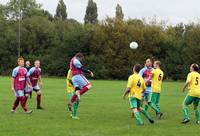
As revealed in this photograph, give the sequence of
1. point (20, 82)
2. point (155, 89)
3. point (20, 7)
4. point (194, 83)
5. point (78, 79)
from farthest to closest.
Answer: point (20, 7) < point (20, 82) < point (155, 89) < point (78, 79) < point (194, 83)

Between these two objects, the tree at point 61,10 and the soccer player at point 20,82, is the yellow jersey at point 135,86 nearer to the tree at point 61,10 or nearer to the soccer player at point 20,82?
the soccer player at point 20,82

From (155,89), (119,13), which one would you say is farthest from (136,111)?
(119,13)

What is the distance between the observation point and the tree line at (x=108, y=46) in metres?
64.5

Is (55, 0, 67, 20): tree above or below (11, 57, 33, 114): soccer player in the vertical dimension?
above

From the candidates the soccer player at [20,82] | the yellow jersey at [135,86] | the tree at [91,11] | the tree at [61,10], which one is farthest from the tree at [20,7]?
the yellow jersey at [135,86]

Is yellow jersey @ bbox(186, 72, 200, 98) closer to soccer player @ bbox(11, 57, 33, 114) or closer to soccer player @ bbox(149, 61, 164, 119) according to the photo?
soccer player @ bbox(149, 61, 164, 119)

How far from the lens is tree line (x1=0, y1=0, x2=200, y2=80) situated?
64.5 meters

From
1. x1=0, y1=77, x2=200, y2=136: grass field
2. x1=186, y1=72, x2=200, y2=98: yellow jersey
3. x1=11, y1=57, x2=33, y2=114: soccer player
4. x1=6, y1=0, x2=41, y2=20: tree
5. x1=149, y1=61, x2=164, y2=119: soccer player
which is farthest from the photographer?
x1=6, y1=0, x2=41, y2=20: tree

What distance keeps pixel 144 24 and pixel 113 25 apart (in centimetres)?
425

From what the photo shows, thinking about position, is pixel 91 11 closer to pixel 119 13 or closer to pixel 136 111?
pixel 119 13

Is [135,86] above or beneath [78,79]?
beneath

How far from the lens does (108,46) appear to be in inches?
2603

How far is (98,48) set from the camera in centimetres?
6706

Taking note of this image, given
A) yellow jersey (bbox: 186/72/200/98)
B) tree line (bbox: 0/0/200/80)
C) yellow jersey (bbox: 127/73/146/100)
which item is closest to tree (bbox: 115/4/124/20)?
tree line (bbox: 0/0/200/80)
